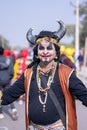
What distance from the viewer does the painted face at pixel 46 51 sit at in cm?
425

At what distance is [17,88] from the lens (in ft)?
14.4

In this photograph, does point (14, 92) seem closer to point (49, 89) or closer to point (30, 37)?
point (49, 89)

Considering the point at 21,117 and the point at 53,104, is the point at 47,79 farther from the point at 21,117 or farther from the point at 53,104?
the point at 21,117

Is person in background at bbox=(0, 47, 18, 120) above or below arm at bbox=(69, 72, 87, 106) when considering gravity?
below

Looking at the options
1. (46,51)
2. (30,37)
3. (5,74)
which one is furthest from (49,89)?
(5,74)

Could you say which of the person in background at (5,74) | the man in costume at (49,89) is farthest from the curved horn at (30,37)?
the person in background at (5,74)

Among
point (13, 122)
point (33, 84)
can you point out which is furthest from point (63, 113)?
point (13, 122)

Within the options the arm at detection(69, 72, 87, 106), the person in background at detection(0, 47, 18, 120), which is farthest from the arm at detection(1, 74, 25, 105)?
the person in background at detection(0, 47, 18, 120)

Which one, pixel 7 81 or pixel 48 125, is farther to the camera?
pixel 7 81

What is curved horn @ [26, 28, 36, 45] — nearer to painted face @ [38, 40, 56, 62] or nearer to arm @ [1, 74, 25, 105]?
painted face @ [38, 40, 56, 62]

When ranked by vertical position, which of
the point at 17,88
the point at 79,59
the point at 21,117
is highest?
the point at 17,88

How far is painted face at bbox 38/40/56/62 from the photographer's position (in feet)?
13.9

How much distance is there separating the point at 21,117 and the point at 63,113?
18.9ft

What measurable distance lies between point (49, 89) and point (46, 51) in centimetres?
40
